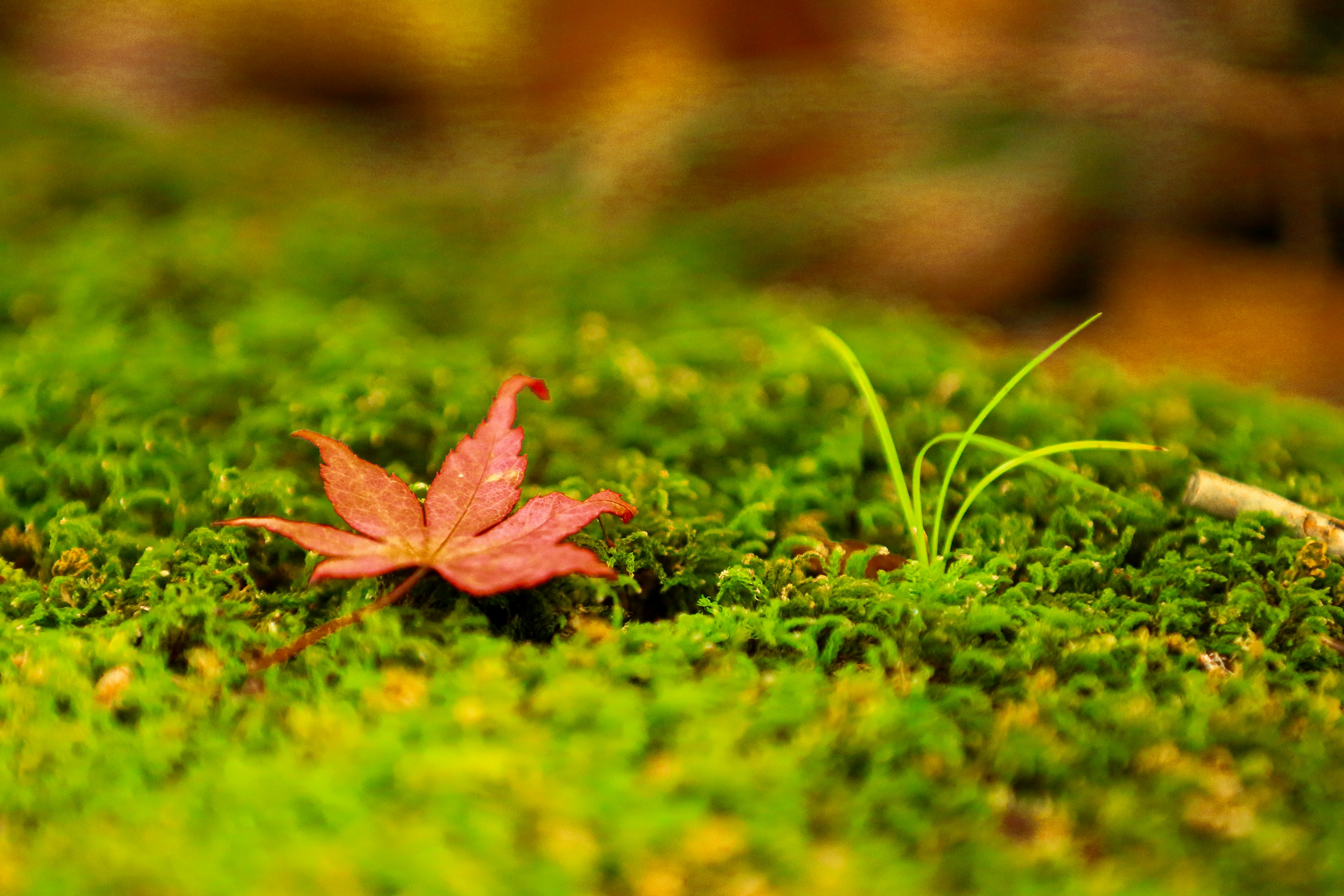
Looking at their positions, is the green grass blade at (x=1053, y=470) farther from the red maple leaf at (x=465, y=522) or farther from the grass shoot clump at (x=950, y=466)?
the red maple leaf at (x=465, y=522)

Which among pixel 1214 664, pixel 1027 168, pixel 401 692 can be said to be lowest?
pixel 1214 664

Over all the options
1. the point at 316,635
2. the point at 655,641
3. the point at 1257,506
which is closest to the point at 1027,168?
the point at 1257,506

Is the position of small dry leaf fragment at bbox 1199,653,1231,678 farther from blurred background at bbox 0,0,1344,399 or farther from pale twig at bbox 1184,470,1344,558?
blurred background at bbox 0,0,1344,399

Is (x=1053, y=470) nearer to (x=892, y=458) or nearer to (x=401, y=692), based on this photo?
(x=892, y=458)

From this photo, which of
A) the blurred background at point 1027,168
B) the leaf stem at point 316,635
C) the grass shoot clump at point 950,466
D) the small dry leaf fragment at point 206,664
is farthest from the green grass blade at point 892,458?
the blurred background at point 1027,168

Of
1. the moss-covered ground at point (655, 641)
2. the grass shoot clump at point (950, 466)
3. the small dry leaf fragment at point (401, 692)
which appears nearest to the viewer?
the moss-covered ground at point (655, 641)

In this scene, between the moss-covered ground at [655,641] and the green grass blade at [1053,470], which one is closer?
the moss-covered ground at [655,641]
